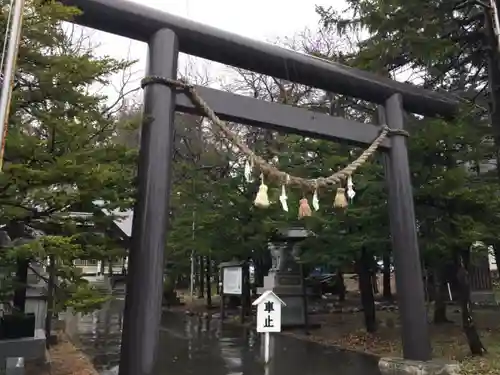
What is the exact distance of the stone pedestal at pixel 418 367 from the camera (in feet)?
24.7

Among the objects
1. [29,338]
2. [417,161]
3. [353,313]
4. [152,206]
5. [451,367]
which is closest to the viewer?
[152,206]

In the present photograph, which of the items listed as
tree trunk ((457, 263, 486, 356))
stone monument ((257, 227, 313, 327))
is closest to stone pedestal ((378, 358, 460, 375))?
tree trunk ((457, 263, 486, 356))

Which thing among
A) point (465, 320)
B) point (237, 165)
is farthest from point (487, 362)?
point (237, 165)

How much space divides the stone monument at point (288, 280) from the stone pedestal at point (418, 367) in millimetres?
8023

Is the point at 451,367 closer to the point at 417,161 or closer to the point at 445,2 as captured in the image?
the point at 417,161

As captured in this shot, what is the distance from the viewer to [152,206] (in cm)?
599

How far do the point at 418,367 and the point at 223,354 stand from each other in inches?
229

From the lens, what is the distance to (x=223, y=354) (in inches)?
486

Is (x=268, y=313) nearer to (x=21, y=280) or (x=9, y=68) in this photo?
(x=21, y=280)

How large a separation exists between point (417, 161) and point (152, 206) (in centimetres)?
637

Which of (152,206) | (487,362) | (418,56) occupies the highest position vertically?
(418,56)

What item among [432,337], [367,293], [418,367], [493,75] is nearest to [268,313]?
[418,367]

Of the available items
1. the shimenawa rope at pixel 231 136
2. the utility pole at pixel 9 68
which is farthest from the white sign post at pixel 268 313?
the utility pole at pixel 9 68

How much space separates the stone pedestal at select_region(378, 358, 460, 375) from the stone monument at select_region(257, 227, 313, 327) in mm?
8023
